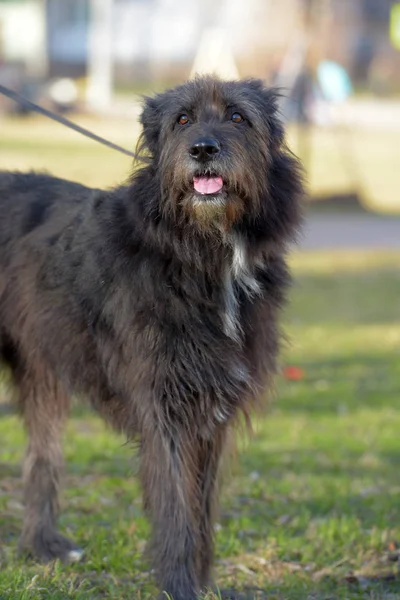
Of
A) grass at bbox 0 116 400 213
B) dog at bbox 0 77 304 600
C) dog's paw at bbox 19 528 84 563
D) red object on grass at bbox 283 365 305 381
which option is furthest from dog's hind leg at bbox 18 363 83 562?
grass at bbox 0 116 400 213

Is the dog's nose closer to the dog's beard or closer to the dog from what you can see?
the dog

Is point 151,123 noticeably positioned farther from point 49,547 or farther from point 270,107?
point 49,547

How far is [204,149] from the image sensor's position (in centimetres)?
419

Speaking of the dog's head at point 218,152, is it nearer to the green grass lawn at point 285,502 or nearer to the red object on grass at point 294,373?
Result: the green grass lawn at point 285,502

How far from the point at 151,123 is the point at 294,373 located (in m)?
5.64

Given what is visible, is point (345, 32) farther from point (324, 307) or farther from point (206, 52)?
point (324, 307)

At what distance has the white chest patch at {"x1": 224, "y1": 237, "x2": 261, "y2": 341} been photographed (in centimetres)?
440

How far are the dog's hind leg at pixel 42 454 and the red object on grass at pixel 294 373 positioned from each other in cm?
450

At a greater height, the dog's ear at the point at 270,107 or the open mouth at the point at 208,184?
the dog's ear at the point at 270,107

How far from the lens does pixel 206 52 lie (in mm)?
28016

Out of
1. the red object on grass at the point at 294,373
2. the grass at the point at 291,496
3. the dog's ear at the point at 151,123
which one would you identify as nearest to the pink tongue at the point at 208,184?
the dog's ear at the point at 151,123

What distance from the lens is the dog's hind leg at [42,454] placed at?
532 centimetres

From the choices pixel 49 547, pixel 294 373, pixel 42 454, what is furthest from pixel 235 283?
pixel 294 373

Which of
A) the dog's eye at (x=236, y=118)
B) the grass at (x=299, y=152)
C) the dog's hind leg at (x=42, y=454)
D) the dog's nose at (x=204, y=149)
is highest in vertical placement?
the dog's eye at (x=236, y=118)
